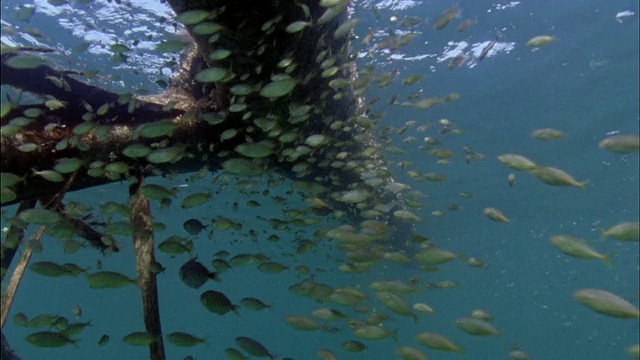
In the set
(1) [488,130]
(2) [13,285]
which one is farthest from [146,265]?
(1) [488,130]

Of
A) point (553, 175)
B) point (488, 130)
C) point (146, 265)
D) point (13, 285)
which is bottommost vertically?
point (13, 285)

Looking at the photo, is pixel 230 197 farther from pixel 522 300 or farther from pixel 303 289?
pixel 522 300

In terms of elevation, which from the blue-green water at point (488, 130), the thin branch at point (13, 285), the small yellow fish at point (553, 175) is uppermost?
the blue-green water at point (488, 130)

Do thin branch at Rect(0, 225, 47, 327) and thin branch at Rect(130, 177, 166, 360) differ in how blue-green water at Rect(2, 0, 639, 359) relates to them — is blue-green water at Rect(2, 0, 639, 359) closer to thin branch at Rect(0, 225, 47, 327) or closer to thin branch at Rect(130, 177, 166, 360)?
thin branch at Rect(130, 177, 166, 360)

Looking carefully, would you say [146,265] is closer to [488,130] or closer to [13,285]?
[13,285]

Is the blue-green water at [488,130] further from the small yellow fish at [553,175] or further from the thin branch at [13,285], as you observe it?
the thin branch at [13,285]

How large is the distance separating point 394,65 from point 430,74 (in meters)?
1.87

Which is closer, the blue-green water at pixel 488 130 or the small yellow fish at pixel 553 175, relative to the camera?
the small yellow fish at pixel 553 175

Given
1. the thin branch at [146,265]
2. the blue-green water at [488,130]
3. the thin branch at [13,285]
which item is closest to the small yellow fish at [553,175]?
the blue-green water at [488,130]

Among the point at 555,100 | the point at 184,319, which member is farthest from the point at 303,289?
the point at 184,319

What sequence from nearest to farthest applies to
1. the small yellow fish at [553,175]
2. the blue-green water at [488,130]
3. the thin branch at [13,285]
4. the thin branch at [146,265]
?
the small yellow fish at [553,175], the thin branch at [146,265], the thin branch at [13,285], the blue-green water at [488,130]

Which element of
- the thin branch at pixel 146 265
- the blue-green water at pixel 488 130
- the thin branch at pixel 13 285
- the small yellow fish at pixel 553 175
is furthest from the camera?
the blue-green water at pixel 488 130

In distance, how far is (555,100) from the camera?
18781 mm

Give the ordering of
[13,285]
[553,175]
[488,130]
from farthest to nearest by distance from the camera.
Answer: [488,130] → [13,285] → [553,175]
